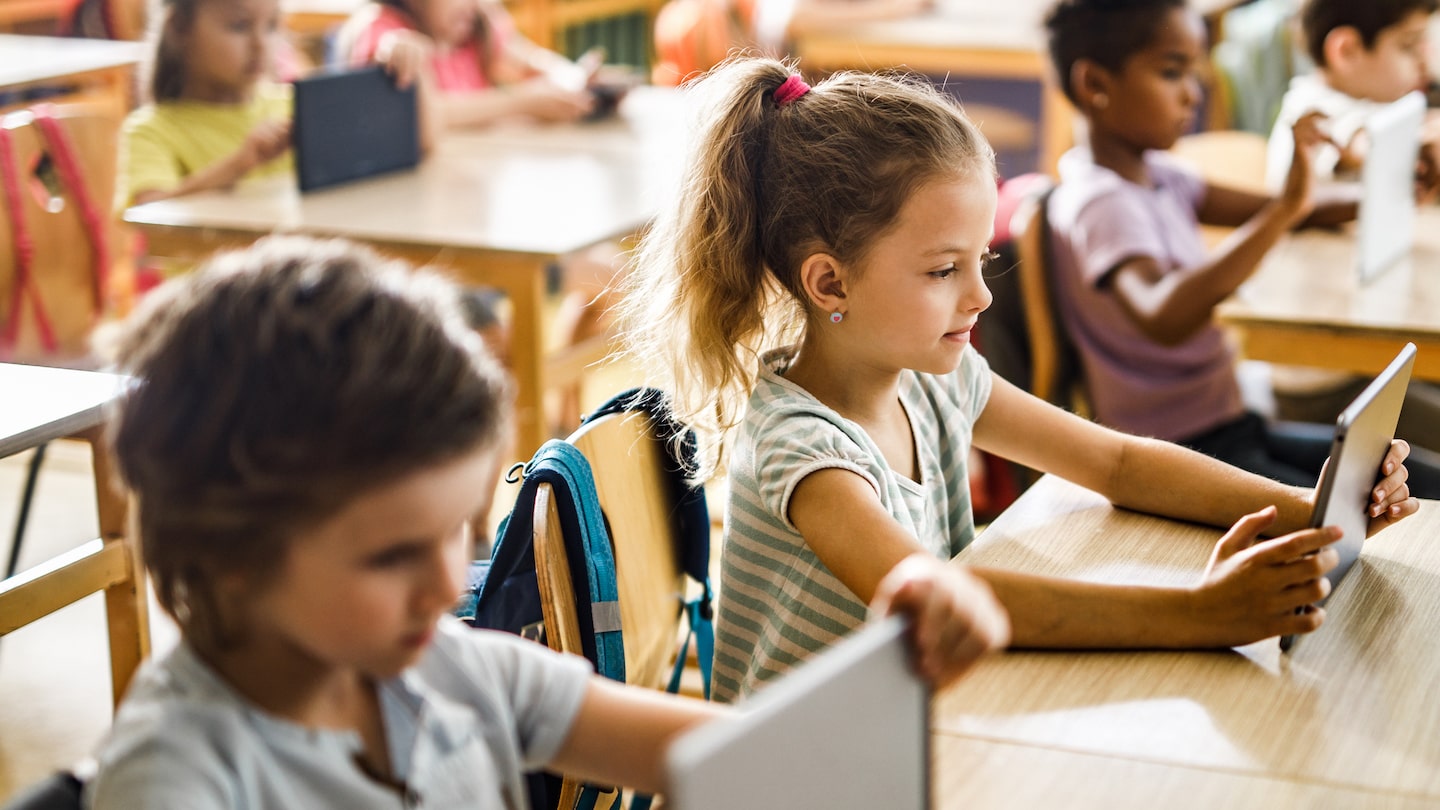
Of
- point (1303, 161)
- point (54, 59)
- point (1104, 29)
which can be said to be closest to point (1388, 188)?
point (1303, 161)

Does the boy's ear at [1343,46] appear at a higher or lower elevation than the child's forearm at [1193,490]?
higher

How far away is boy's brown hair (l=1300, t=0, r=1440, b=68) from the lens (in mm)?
2705

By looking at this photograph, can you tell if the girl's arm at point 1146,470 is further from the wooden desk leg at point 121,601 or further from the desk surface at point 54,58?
the desk surface at point 54,58

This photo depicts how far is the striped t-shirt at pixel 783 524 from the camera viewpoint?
47.7 inches

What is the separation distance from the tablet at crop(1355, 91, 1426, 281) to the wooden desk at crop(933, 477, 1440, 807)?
3.38ft

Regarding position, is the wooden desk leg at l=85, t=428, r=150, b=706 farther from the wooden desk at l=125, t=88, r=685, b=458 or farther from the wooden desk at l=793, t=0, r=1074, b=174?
the wooden desk at l=793, t=0, r=1074, b=174

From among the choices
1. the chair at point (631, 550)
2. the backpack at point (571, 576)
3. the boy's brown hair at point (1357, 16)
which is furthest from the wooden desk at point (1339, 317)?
the backpack at point (571, 576)

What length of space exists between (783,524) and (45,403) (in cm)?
75

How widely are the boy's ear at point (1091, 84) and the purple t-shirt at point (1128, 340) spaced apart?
8cm

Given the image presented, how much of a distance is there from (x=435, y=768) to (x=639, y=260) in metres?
0.72

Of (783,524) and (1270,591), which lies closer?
(1270,591)

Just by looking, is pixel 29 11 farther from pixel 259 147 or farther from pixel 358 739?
pixel 358 739

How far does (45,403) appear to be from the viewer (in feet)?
4.72

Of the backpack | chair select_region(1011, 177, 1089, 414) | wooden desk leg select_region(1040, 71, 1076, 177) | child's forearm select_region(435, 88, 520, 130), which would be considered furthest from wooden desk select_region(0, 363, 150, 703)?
wooden desk leg select_region(1040, 71, 1076, 177)
